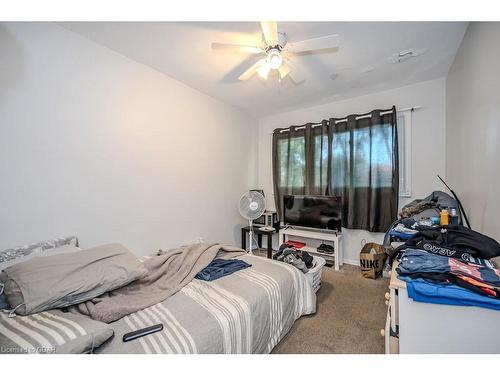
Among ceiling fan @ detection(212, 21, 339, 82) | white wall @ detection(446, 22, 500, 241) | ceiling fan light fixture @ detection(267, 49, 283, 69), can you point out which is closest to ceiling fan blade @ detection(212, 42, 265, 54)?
ceiling fan @ detection(212, 21, 339, 82)

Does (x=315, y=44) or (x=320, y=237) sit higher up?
(x=315, y=44)

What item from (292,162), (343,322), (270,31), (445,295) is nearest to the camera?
(445,295)

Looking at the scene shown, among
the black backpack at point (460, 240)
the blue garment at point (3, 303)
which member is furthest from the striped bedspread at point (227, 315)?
the black backpack at point (460, 240)

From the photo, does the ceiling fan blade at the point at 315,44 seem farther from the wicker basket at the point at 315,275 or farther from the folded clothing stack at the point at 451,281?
the wicker basket at the point at 315,275

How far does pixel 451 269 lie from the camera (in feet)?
3.16

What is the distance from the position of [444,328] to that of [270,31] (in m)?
1.97

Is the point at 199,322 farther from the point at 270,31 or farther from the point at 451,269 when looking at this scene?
the point at 270,31

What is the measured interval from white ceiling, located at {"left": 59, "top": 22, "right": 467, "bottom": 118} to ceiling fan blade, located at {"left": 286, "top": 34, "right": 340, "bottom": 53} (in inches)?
7.8

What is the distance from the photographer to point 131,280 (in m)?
1.39

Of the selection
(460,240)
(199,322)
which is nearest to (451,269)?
(460,240)

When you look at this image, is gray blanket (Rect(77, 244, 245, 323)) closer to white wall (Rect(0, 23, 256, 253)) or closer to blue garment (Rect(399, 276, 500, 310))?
white wall (Rect(0, 23, 256, 253))

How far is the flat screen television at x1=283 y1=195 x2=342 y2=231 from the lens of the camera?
3.07 metres

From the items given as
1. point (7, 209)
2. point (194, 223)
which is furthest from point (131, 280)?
point (194, 223)
